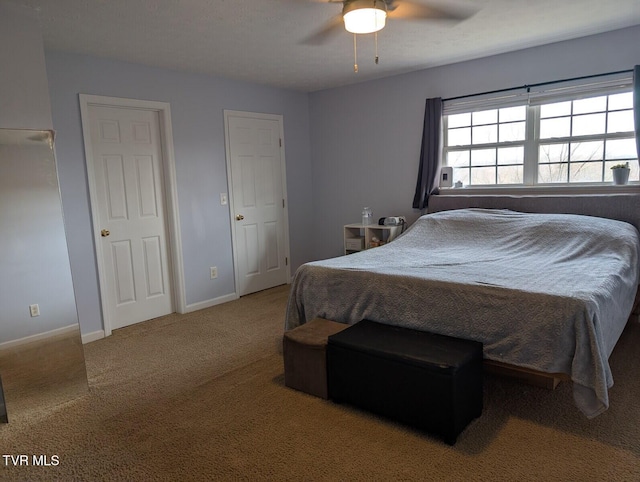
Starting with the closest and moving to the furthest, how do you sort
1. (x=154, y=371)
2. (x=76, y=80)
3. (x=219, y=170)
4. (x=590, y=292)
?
(x=590, y=292) → (x=154, y=371) → (x=76, y=80) → (x=219, y=170)

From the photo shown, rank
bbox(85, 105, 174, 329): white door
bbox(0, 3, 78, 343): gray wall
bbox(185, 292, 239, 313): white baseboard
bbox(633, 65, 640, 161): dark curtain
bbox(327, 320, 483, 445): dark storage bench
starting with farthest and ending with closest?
bbox(185, 292, 239, 313): white baseboard
bbox(85, 105, 174, 329): white door
bbox(633, 65, 640, 161): dark curtain
bbox(0, 3, 78, 343): gray wall
bbox(327, 320, 483, 445): dark storage bench

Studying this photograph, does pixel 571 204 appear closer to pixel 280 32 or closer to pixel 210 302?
pixel 280 32

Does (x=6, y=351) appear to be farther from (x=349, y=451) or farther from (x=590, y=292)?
(x=590, y=292)

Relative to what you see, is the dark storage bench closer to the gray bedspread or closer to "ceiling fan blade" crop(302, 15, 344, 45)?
the gray bedspread

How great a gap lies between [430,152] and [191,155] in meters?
2.36

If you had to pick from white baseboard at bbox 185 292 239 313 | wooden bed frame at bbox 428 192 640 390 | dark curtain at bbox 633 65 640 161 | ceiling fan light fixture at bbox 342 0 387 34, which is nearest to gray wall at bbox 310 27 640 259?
dark curtain at bbox 633 65 640 161

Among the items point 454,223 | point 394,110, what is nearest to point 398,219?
point 454,223

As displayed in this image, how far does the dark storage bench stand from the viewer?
6.61 ft

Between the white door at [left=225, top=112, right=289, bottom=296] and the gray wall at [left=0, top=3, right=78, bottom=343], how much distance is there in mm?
2125

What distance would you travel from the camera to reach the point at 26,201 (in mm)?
2520

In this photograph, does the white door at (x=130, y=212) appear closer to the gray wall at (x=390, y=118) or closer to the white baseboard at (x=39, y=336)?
the white baseboard at (x=39, y=336)

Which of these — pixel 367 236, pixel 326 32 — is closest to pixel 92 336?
pixel 367 236

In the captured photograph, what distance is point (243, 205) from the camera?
480 cm

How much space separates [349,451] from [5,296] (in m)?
2.08
